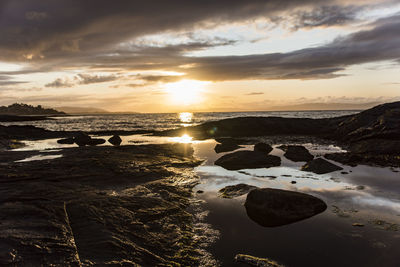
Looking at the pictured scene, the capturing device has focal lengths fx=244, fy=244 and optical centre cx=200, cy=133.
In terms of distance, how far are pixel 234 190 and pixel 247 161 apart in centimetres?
574

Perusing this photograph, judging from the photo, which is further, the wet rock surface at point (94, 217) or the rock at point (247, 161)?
the rock at point (247, 161)

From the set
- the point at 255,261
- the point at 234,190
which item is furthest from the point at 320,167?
the point at 255,261

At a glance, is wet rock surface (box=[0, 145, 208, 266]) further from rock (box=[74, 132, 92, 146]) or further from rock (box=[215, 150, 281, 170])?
rock (box=[74, 132, 92, 146])

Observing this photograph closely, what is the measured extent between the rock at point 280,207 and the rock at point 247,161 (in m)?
6.68

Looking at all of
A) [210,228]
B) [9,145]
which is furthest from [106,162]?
[9,145]

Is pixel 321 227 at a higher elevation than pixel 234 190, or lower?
lower

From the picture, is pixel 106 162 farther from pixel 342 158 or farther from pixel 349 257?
pixel 342 158

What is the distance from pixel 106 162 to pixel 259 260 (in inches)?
507

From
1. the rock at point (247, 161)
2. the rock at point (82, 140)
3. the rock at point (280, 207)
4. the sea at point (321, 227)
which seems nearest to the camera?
the sea at point (321, 227)

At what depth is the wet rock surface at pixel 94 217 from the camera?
19.4 ft

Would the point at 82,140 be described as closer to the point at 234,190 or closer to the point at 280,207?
the point at 234,190

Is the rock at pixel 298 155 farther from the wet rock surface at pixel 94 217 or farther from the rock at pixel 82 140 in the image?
the rock at pixel 82 140

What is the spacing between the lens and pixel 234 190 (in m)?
11.1

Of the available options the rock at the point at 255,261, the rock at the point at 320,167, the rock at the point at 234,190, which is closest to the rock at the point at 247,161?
the rock at the point at 320,167
